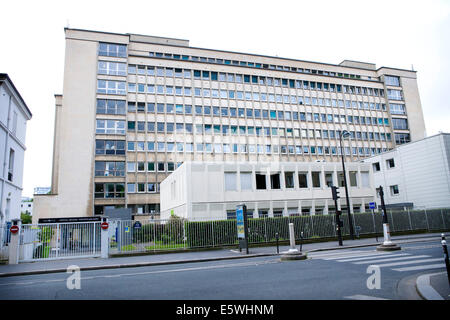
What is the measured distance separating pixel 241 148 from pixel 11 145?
31760 mm

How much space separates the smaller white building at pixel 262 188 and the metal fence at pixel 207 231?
2.97 m

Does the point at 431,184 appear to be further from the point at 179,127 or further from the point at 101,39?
the point at 101,39

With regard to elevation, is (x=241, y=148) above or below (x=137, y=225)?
above

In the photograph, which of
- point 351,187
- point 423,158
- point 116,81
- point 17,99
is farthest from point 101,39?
point 423,158

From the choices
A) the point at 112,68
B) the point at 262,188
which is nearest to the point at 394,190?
the point at 262,188

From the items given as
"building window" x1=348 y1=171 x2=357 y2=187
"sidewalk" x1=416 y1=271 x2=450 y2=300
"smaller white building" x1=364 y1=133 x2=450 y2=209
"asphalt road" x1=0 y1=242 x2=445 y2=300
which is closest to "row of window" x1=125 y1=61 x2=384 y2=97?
"smaller white building" x1=364 y1=133 x2=450 y2=209

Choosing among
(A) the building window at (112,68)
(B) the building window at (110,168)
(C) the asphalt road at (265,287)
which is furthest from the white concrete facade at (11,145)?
(A) the building window at (112,68)

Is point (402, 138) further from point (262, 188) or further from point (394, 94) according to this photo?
point (262, 188)

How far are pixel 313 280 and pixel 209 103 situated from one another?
43.6 meters

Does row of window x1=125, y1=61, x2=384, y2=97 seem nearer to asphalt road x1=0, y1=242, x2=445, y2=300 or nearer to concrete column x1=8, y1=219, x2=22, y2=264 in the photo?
concrete column x1=8, y1=219, x2=22, y2=264

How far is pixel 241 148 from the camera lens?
49.6m

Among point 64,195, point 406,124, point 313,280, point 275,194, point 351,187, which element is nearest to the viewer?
point 313,280

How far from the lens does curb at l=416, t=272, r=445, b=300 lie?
5.96 m

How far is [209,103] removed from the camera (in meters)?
49.9
